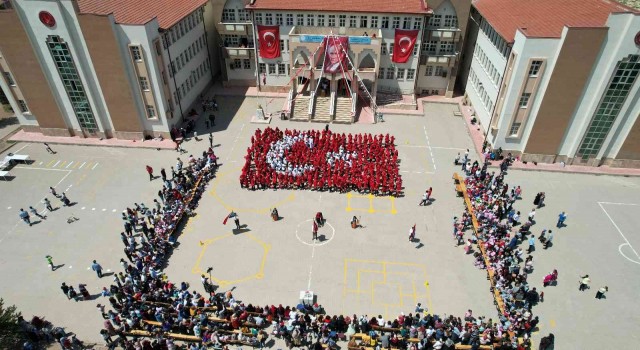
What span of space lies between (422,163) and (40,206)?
114ft

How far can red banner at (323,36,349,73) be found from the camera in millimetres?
46438

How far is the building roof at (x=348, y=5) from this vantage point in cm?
4659

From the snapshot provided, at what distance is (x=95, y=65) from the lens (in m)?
38.8

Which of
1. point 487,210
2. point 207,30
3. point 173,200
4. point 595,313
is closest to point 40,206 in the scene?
point 173,200

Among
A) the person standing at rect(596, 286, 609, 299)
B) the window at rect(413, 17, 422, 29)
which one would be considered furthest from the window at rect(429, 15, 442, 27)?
the person standing at rect(596, 286, 609, 299)

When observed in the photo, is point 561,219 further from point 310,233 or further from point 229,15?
point 229,15

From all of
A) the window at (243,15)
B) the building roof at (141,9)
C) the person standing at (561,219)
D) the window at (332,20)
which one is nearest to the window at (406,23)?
the window at (332,20)

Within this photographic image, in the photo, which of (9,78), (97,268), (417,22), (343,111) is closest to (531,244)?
(343,111)

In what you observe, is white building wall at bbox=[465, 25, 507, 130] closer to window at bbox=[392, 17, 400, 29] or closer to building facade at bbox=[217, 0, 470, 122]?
building facade at bbox=[217, 0, 470, 122]

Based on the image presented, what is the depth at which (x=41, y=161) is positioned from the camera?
1572 inches

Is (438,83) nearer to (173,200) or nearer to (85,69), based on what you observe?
(173,200)

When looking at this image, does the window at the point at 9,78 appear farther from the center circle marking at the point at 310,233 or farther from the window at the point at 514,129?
Result: the window at the point at 514,129

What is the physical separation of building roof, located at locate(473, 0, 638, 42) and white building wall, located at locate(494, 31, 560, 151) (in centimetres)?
76

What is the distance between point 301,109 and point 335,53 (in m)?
7.56
